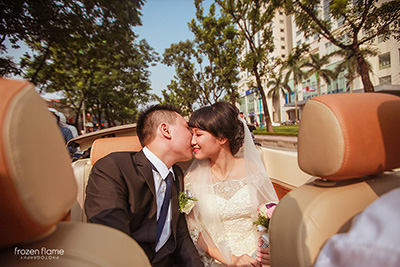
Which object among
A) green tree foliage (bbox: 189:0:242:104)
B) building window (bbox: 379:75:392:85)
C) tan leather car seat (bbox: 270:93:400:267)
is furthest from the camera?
building window (bbox: 379:75:392:85)

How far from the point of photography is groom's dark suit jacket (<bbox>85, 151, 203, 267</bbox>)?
130cm

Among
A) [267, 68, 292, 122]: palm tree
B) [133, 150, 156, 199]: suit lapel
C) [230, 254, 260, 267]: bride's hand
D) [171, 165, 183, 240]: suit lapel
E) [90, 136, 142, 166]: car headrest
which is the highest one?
[267, 68, 292, 122]: palm tree

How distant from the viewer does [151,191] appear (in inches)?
60.1

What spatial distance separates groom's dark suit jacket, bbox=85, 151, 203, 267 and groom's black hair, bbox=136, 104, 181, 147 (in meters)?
0.19

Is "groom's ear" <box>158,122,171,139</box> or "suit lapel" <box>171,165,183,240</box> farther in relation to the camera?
"groom's ear" <box>158,122,171,139</box>

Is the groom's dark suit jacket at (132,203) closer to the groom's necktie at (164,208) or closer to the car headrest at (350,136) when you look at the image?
the groom's necktie at (164,208)

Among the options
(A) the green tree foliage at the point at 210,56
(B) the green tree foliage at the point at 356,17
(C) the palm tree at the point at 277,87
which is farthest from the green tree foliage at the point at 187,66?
(C) the palm tree at the point at 277,87

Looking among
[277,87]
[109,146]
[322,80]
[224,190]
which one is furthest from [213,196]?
[277,87]

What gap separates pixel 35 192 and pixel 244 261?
174 cm

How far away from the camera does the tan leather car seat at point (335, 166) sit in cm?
93

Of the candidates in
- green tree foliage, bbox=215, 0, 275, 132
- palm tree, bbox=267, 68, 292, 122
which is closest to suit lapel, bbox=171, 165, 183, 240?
green tree foliage, bbox=215, 0, 275, 132

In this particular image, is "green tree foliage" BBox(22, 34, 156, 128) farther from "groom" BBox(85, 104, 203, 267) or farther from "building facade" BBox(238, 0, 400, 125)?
"building facade" BBox(238, 0, 400, 125)

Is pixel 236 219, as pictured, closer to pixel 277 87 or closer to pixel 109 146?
pixel 109 146

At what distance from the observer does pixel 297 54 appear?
8.16 metres
